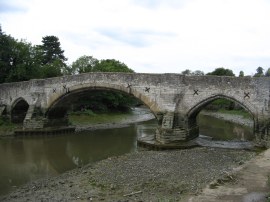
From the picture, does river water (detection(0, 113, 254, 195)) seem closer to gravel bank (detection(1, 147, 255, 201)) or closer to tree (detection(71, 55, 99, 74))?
gravel bank (detection(1, 147, 255, 201))

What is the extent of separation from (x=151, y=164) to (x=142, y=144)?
5.67 m

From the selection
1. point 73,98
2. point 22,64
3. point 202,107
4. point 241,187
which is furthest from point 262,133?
point 22,64

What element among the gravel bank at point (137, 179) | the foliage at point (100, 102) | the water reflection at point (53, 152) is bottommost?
the water reflection at point (53, 152)

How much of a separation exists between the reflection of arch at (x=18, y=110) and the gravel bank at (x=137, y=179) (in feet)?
53.9

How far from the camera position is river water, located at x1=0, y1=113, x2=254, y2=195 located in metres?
14.7

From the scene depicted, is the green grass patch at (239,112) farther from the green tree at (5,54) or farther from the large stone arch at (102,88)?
the green tree at (5,54)

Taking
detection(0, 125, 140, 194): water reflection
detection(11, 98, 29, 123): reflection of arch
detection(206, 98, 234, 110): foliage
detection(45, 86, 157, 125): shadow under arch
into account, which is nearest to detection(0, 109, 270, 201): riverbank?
detection(0, 125, 140, 194): water reflection

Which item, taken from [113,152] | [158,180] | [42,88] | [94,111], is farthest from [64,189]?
[94,111]

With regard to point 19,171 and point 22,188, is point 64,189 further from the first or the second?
point 19,171

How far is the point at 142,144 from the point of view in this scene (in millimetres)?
19500

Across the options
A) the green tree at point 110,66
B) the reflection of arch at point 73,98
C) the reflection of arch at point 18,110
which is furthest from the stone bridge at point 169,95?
the green tree at point 110,66

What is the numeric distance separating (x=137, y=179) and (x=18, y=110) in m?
21.6

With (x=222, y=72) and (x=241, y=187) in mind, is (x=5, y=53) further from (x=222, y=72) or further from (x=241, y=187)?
(x=222, y=72)

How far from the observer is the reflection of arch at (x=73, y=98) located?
21.2 meters
